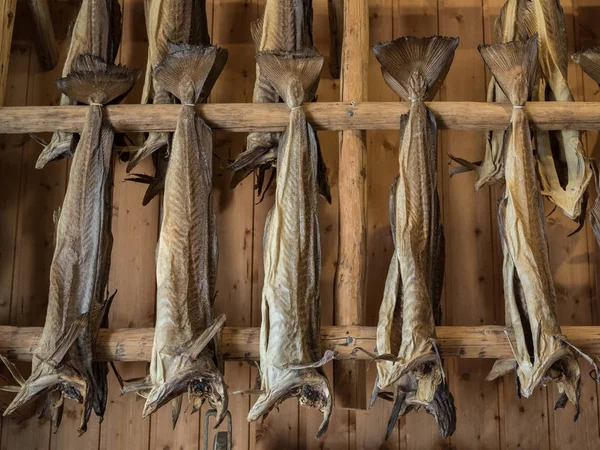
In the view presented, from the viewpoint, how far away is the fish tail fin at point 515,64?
2174 mm

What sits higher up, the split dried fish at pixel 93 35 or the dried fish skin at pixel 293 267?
the split dried fish at pixel 93 35

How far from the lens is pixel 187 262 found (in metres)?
2.06

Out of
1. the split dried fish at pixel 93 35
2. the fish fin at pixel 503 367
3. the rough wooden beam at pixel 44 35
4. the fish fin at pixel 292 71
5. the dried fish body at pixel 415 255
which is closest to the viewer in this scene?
the dried fish body at pixel 415 255

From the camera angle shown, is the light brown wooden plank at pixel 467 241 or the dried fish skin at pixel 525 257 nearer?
the dried fish skin at pixel 525 257

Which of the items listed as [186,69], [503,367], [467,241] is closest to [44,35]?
[186,69]

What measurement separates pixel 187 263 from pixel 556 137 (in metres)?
1.32

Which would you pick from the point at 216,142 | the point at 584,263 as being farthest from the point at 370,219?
the point at 584,263

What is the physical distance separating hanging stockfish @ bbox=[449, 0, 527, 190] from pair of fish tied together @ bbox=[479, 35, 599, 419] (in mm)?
126

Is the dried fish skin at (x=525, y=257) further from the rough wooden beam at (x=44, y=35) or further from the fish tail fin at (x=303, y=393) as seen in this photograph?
the rough wooden beam at (x=44, y=35)

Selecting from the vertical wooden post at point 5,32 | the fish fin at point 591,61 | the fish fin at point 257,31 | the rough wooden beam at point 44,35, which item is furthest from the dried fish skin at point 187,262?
the fish fin at point 591,61

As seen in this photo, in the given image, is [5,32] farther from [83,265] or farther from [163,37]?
[83,265]

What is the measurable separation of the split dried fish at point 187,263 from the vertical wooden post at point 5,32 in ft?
2.10

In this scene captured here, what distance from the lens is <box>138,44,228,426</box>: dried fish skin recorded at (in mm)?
1926

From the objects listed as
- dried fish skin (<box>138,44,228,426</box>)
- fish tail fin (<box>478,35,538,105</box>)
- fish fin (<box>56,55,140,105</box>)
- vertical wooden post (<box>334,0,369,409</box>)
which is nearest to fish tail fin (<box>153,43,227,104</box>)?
dried fish skin (<box>138,44,228,426</box>)
